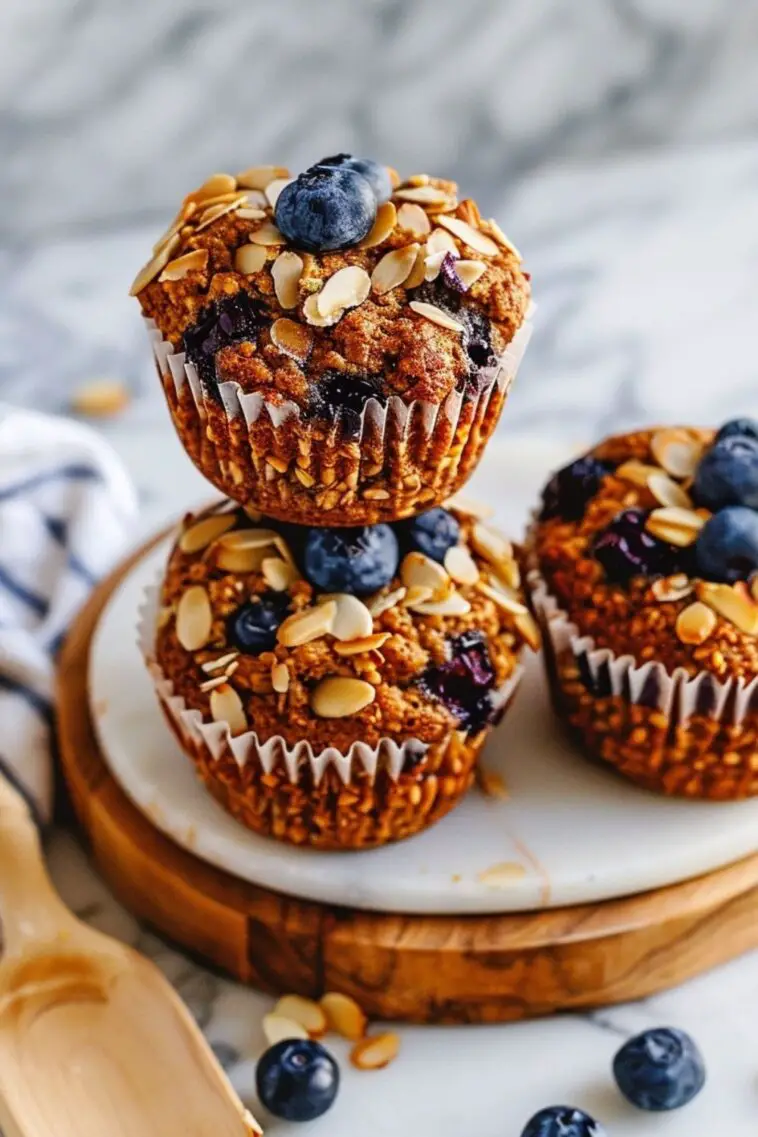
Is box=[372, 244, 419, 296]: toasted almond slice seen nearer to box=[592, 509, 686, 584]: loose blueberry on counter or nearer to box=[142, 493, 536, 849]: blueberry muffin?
box=[142, 493, 536, 849]: blueberry muffin

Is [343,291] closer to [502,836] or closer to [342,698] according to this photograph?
[342,698]

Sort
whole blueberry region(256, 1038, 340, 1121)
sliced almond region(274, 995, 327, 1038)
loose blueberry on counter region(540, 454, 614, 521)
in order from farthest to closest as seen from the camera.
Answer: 1. loose blueberry on counter region(540, 454, 614, 521)
2. sliced almond region(274, 995, 327, 1038)
3. whole blueberry region(256, 1038, 340, 1121)

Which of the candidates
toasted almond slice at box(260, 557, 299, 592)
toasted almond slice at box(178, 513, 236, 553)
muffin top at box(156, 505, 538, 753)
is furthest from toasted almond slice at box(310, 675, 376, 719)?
toasted almond slice at box(178, 513, 236, 553)

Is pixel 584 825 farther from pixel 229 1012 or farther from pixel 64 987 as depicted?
pixel 64 987

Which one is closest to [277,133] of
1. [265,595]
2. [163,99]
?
[163,99]

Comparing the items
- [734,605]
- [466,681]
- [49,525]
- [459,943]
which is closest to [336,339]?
[466,681]

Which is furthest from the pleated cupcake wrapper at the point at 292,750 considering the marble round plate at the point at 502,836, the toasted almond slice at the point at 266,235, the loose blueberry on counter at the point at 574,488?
the toasted almond slice at the point at 266,235

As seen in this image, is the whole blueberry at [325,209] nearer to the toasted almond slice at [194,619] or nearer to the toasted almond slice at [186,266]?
the toasted almond slice at [186,266]
